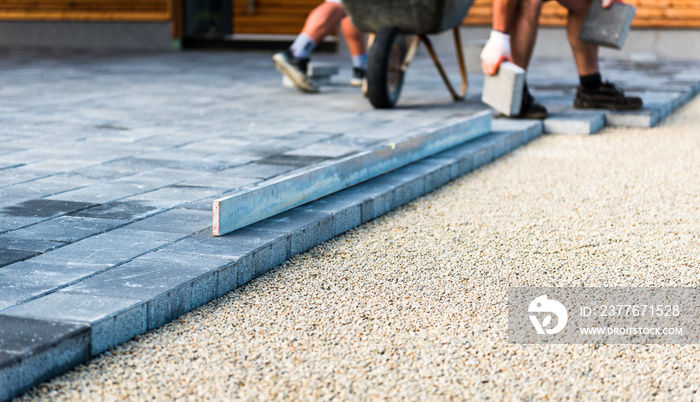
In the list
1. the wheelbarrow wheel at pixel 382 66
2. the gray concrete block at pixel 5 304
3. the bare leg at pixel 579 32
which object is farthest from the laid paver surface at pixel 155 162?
the bare leg at pixel 579 32

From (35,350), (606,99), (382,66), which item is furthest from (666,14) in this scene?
(35,350)

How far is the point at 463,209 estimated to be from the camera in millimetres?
3287

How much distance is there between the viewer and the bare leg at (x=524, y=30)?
5.13 m

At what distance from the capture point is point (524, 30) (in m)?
5.20

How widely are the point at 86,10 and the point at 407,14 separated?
1087cm

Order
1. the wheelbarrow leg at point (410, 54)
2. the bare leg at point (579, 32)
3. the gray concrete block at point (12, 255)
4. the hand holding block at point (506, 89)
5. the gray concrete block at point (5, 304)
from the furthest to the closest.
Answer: the wheelbarrow leg at point (410, 54) < the bare leg at point (579, 32) < the hand holding block at point (506, 89) < the gray concrete block at point (12, 255) < the gray concrete block at point (5, 304)

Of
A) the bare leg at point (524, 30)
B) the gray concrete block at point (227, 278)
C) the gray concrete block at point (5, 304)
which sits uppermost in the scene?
the bare leg at point (524, 30)

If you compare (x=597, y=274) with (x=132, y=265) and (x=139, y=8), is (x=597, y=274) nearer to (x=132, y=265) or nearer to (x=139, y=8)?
(x=132, y=265)

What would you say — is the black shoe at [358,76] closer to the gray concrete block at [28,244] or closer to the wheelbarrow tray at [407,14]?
the wheelbarrow tray at [407,14]

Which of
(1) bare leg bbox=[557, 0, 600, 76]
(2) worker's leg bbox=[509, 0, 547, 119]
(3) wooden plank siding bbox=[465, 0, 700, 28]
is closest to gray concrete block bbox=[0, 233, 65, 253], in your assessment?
(2) worker's leg bbox=[509, 0, 547, 119]

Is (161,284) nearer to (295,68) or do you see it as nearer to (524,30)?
(524,30)

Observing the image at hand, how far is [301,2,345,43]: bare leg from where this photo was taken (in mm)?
6188

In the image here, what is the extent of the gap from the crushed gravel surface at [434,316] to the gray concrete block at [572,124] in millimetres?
1561

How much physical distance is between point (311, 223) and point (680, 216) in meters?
1.44
